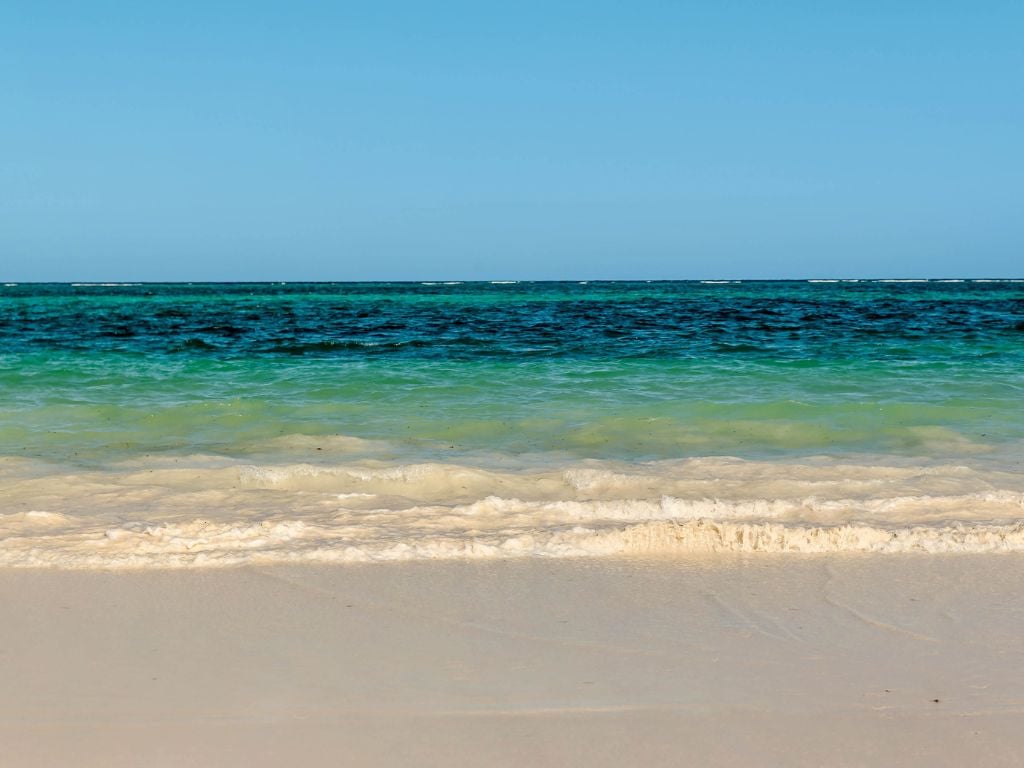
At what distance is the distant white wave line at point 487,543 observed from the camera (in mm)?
4336

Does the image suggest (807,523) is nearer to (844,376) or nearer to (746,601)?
(746,601)

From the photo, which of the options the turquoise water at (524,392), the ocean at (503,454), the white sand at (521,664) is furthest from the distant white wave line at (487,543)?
the turquoise water at (524,392)

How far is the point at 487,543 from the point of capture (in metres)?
4.54

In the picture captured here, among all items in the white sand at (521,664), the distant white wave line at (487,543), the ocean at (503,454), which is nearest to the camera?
the white sand at (521,664)

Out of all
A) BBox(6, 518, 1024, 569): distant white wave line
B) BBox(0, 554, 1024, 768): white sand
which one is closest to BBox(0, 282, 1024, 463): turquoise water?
BBox(6, 518, 1024, 569): distant white wave line

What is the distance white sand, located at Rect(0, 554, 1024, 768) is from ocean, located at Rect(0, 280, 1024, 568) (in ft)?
1.08

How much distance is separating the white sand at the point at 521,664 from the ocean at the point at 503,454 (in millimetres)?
331

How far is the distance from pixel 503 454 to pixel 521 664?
12.1 ft

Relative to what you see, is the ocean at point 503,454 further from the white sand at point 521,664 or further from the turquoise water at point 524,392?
the white sand at point 521,664

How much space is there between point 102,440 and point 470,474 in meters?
3.42

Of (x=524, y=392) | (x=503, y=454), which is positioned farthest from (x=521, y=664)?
(x=524, y=392)

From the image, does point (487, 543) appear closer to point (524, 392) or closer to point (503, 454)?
point (503, 454)

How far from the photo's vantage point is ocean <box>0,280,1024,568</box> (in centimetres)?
461

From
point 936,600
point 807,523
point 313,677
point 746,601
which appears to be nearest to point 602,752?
point 313,677
